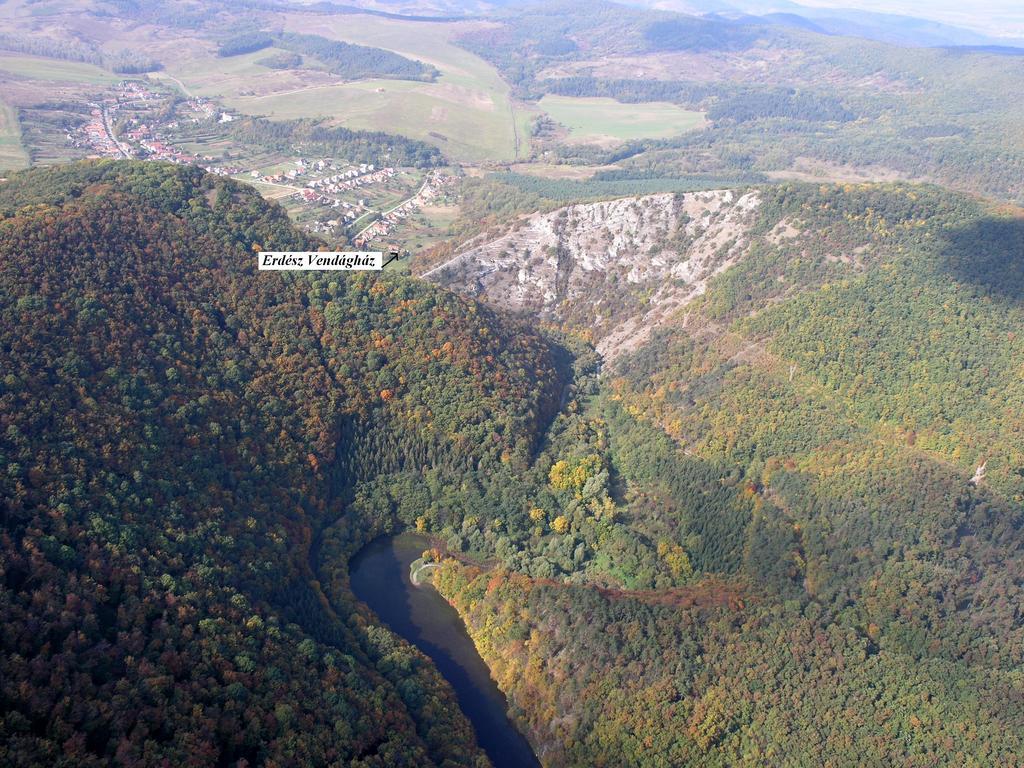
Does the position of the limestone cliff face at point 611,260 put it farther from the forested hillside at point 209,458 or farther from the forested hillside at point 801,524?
the forested hillside at point 209,458

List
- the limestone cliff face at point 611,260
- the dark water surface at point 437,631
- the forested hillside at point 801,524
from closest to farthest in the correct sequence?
the forested hillside at point 801,524 < the dark water surface at point 437,631 < the limestone cliff face at point 611,260

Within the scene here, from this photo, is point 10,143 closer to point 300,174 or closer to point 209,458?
point 300,174

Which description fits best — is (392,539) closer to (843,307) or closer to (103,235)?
(103,235)

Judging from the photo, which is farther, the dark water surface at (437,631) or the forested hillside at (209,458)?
the dark water surface at (437,631)

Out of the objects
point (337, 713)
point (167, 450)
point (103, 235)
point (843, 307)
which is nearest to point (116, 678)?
point (337, 713)

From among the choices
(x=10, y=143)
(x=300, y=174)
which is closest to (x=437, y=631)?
(x=300, y=174)

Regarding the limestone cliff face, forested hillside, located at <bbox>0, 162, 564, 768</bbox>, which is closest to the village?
the limestone cliff face

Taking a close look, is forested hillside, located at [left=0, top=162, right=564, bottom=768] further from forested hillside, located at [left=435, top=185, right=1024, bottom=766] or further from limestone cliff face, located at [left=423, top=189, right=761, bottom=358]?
limestone cliff face, located at [left=423, top=189, right=761, bottom=358]

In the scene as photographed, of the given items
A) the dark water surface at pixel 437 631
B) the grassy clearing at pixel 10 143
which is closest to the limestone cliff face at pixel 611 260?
the dark water surface at pixel 437 631
